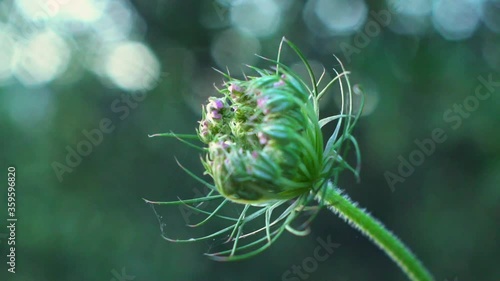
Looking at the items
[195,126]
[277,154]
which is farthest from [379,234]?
[195,126]

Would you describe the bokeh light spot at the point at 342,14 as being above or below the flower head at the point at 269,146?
above

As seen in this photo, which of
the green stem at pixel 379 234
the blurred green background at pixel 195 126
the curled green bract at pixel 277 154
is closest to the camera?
the green stem at pixel 379 234

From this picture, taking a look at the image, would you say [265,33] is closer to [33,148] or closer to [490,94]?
[490,94]

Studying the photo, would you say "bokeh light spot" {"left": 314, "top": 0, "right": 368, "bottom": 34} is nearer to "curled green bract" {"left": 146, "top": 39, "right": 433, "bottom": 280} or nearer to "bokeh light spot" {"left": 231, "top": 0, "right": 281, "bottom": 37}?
"bokeh light spot" {"left": 231, "top": 0, "right": 281, "bottom": 37}

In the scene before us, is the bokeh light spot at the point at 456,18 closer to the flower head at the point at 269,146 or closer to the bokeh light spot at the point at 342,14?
the bokeh light spot at the point at 342,14

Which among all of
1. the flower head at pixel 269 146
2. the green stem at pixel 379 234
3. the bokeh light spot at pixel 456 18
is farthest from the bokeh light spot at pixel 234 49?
the green stem at pixel 379 234

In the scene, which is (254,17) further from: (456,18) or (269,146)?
(269,146)

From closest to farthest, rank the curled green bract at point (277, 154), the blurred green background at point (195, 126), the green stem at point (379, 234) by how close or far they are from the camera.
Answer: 1. the green stem at point (379, 234)
2. the curled green bract at point (277, 154)
3. the blurred green background at point (195, 126)
